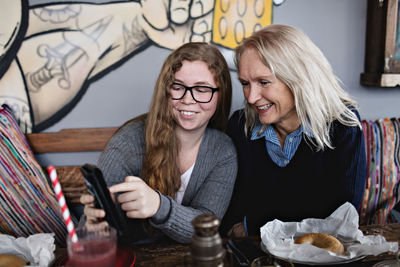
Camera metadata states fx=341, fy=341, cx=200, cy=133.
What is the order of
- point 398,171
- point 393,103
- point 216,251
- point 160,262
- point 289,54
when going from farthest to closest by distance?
1. point 393,103
2. point 398,171
3. point 289,54
4. point 160,262
5. point 216,251

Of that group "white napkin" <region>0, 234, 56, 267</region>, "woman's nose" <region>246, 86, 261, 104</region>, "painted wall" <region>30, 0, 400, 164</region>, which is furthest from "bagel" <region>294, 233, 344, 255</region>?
"painted wall" <region>30, 0, 400, 164</region>

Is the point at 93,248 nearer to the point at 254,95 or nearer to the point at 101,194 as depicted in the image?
the point at 101,194

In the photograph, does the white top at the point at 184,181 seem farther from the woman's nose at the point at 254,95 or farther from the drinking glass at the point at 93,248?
the drinking glass at the point at 93,248

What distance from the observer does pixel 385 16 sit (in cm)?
209

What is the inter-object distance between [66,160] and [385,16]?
216 centimetres

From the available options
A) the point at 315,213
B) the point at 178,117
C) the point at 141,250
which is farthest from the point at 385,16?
the point at 141,250

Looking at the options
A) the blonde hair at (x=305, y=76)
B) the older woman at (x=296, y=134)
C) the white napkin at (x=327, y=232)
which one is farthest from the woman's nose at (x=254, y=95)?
the white napkin at (x=327, y=232)

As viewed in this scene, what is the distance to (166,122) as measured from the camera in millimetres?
1493

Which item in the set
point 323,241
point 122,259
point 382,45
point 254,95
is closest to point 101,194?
point 122,259

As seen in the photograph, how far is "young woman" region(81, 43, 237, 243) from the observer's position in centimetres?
143

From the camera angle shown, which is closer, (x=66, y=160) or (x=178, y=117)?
(x=178, y=117)

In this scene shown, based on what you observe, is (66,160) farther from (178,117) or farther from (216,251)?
(216,251)

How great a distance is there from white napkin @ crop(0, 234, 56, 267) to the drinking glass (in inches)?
6.3

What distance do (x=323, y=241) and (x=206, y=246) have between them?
1.60 feet
